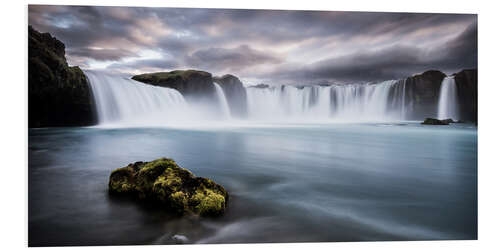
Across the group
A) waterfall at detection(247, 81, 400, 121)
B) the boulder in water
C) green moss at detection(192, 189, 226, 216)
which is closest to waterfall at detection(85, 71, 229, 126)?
waterfall at detection(247, 81, 400, 121)

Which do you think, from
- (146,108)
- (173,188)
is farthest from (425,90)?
(146,108)

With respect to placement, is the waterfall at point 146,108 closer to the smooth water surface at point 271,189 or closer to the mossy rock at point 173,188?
the smooth water surface at point 271,189

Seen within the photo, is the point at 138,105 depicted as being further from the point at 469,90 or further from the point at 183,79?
the point at 469,90

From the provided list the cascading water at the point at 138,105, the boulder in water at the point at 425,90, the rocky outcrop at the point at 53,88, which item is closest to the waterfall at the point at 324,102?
the boulder in water at the point at 425,90
